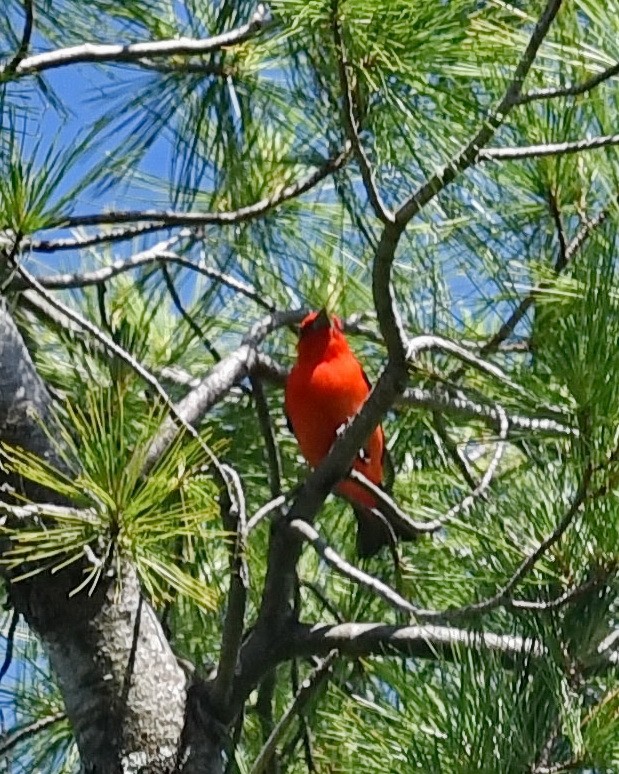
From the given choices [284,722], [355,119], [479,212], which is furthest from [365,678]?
[355,119]

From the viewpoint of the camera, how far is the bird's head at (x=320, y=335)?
169 cm

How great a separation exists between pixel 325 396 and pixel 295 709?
593mm

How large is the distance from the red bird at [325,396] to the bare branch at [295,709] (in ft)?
1.08

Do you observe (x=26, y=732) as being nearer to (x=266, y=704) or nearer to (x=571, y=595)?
(x=266, y=704)

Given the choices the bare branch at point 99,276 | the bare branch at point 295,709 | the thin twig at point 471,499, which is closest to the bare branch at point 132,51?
the bare branch at point 99,276

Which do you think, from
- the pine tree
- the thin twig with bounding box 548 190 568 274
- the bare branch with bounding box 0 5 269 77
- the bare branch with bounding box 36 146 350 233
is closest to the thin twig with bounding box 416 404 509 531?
the pine tree

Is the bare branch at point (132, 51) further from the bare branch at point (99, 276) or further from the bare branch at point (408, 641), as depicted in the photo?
the bare branch at point (408, 641)

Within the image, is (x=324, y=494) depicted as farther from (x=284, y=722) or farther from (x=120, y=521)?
(x=120, y=521)

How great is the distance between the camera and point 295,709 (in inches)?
50.0

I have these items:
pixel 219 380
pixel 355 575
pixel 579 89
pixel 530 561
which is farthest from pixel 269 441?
pixel 579 89

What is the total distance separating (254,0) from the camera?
4.64ft

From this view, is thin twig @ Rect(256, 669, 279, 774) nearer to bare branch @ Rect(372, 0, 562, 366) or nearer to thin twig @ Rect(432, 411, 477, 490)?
thin twig @ Rect(432, 411, 477, 490)

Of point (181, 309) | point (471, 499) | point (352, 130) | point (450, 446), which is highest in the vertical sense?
point (181, 309)

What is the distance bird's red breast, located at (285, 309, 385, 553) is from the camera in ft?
5.57
